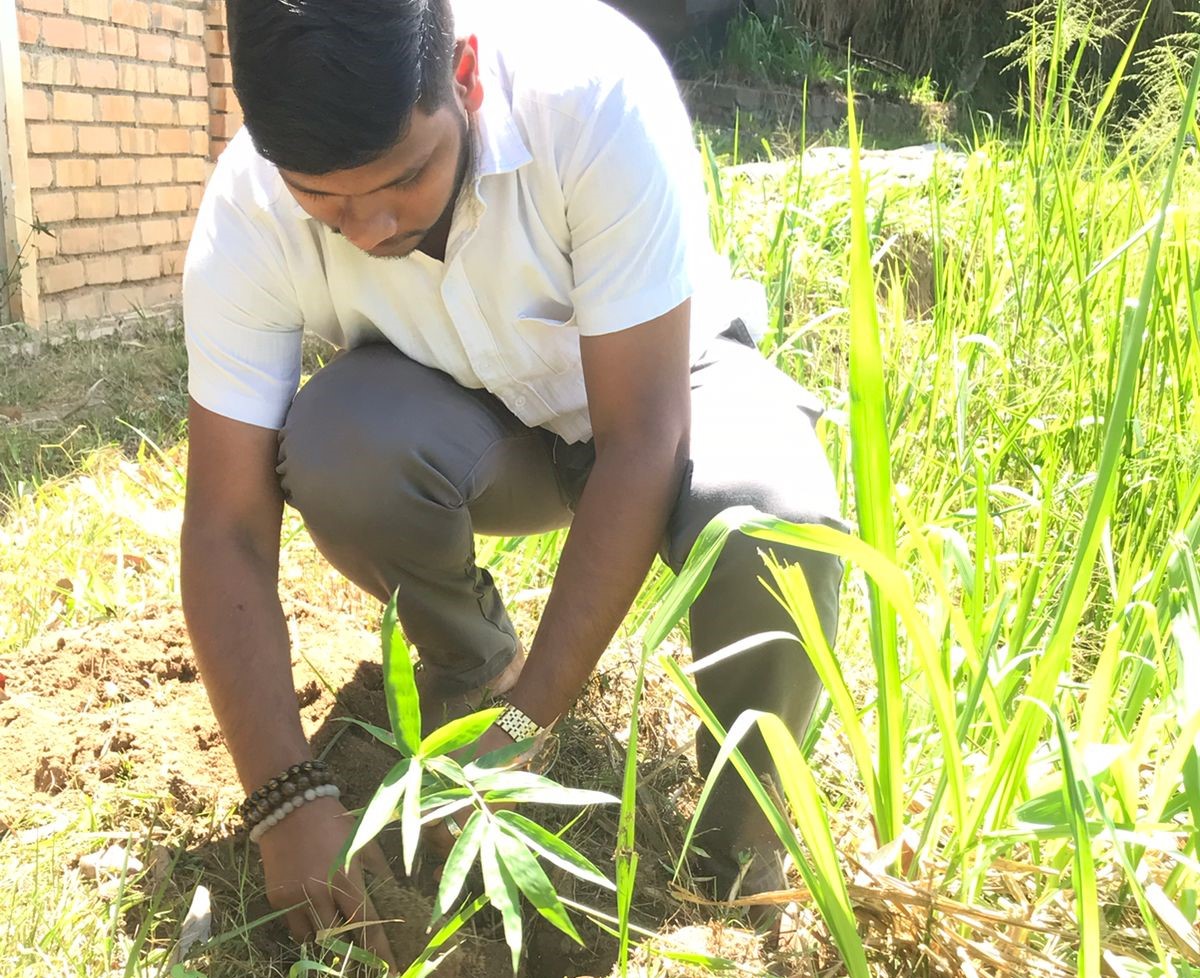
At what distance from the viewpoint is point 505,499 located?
1.78 metres

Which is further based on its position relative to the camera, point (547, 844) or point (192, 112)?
point (192, 112)

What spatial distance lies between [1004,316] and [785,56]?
898cm

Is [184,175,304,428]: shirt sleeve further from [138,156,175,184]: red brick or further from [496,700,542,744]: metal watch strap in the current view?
[138,156,175,184]: red brick

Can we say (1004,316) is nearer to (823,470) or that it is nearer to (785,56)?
(823,470)

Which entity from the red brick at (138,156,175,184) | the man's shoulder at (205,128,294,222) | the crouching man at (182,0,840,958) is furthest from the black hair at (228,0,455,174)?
the red brick at (138,156,175,184)

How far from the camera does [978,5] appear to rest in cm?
1078

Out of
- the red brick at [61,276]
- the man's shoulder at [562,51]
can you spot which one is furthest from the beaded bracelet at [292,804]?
the red brick at [61,276]

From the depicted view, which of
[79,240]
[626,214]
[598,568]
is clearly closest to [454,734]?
[598,568]

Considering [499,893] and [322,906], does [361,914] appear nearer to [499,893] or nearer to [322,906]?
[322,906]

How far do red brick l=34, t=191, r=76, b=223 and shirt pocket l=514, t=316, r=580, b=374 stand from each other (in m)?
2.92

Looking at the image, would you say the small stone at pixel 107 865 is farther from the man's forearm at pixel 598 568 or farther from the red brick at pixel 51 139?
the red brick at pixel 51 139

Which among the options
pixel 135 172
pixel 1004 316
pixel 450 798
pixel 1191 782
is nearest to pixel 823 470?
pixel 1191 782

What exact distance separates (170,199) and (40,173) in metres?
0.73

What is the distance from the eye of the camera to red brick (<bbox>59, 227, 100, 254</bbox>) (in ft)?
13.4
